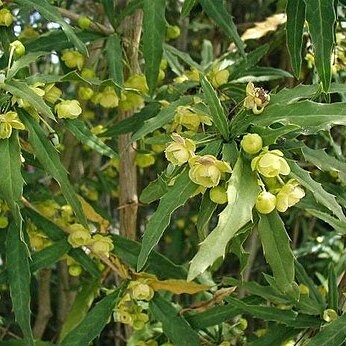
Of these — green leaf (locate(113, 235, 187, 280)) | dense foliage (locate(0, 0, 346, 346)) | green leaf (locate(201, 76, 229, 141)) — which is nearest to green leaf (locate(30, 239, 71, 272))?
dense foliage (locate(0, 0, 346, 346))

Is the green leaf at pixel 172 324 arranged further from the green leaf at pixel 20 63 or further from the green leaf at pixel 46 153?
the green leaf at pixel 20 63

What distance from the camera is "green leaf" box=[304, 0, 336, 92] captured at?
3.91 ft

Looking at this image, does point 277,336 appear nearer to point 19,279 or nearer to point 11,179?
point 19,279

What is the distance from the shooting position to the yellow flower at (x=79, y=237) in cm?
148

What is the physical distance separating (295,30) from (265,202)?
0.45 metres

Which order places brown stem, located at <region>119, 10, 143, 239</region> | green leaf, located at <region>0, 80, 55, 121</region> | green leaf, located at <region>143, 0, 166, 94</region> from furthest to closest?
brown stem, located at <region>119, 10, 143, 239</region>
green leaf, located at <region>143, 0, 166, 94</region>
green leaf, located at <region>0, 80, 55, 121</region>

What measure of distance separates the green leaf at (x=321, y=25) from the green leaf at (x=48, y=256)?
624 millimetres

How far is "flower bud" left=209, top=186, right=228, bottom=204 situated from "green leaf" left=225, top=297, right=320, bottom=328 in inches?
16.2

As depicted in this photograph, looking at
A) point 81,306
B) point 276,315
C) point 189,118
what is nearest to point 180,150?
point 189,118

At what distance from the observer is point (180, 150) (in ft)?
3.36

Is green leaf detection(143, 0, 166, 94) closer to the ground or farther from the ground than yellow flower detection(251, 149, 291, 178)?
farther from the ground

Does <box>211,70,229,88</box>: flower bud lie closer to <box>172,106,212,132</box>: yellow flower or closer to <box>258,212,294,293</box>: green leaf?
<box>172,106,212,132</box>: yellow flower

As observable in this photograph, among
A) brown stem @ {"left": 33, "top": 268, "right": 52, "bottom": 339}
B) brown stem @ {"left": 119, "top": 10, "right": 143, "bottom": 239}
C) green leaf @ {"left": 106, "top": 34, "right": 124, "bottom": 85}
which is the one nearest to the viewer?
green leaf @ {"left": 106, "top": 34, "right": 124, "bottom": 85}

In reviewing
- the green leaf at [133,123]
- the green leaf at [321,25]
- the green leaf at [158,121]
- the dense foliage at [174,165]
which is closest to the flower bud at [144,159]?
the dense foliage at [174,165]
